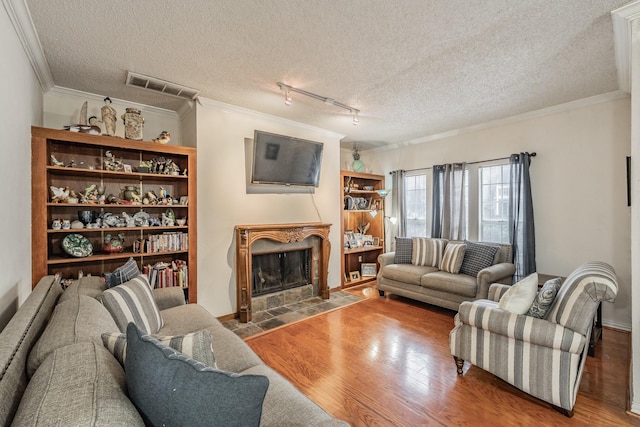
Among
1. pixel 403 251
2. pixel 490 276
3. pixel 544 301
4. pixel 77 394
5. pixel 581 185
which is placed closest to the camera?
pixel 77 394

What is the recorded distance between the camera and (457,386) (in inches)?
84.4

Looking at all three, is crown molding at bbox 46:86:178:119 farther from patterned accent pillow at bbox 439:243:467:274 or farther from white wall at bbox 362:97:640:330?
white wall at bbox 362:97:640:330

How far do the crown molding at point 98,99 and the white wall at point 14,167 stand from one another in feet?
2.03

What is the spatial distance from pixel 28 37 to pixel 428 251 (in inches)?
179

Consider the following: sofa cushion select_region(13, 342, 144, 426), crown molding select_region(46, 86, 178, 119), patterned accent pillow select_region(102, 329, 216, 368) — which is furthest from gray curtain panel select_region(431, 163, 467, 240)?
sofa cushion select_region(13, 342, 144, 426)

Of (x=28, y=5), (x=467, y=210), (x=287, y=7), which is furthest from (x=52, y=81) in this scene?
(x=467, y=210)

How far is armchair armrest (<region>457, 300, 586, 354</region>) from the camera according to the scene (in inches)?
69.7

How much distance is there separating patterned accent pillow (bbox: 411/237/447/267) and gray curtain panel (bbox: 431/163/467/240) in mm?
437

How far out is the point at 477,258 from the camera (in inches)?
143

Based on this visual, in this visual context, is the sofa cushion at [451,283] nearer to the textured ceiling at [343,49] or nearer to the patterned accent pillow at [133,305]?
the textured ceiling at [343,49]

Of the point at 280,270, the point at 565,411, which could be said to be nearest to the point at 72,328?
the point at 565,411

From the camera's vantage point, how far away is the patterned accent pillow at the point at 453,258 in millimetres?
3715

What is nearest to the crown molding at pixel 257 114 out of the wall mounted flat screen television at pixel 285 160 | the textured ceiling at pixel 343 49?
the textured ceiling at pixel 343 49

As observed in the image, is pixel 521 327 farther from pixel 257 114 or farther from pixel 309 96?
pixel 257 114
